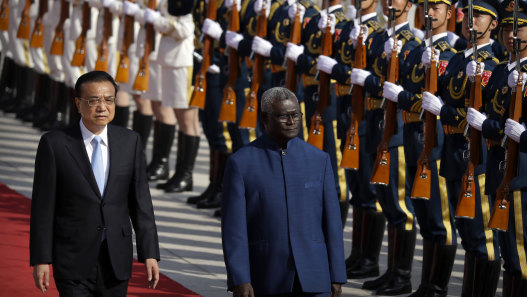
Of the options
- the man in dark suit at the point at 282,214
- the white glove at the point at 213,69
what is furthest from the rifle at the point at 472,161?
the white glove at the point at 213,69

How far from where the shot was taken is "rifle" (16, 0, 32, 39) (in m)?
12.2

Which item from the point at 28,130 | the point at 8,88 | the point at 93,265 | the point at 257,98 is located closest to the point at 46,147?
the point at 93,265

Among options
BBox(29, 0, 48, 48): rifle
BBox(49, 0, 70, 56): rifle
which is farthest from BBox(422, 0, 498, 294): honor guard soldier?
BBox(29, 0, 48, 48): rifle

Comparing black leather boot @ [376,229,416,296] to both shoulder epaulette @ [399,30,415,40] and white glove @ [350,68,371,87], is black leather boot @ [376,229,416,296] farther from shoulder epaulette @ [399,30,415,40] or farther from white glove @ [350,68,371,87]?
shoulder epaulette @ [399,30,415,40]

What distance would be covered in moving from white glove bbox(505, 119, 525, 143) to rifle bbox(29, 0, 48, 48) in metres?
6.82

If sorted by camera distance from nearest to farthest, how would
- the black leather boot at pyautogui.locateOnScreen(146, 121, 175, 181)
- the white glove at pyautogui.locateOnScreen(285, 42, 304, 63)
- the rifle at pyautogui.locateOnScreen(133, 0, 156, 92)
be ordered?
1. the white glove at pyautogui.locateOnScreen(285, 42, 304, 63)
2. the rifle at pyautogui.locateOnScreen(133, 0, 156, 92)
3. the black leather boot at pyautogui.locateOnScreen(146, 121, 175, 181)

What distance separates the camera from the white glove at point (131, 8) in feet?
34.2

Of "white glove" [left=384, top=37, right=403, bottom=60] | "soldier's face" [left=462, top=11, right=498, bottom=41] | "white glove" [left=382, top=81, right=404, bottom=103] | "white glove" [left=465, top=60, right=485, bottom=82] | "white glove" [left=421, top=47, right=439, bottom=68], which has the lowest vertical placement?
"white glove" [left=382, top=81, right=404, bottom=103]

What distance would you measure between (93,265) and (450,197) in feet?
9.17

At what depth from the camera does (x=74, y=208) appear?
15.8ft

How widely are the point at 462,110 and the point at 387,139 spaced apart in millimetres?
749

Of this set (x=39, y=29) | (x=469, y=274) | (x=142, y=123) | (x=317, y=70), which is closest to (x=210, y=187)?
(x=142, y=123)

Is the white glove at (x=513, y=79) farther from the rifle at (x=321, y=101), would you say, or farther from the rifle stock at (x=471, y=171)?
the rifle at (x=321, y=101)

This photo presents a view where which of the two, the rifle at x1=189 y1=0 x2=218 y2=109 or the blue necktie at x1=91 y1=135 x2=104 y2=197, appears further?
the rifle at x1=189 y1=0 x2=218 y2=109
